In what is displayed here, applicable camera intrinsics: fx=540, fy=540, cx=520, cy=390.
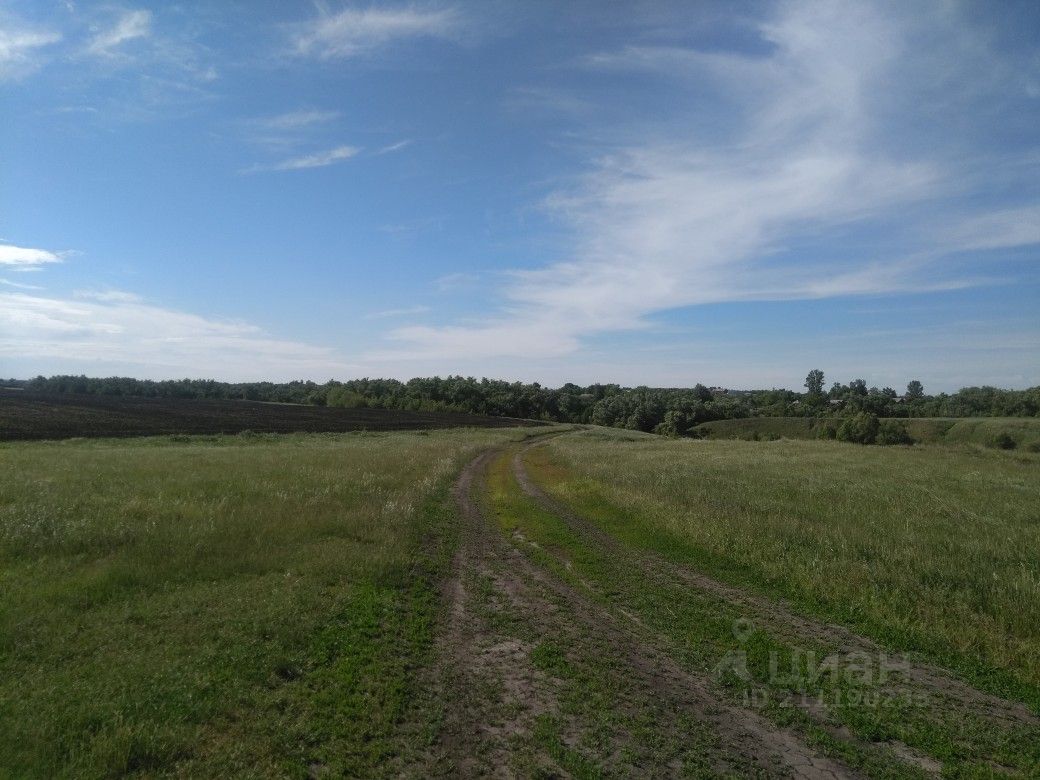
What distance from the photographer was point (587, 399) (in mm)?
154625

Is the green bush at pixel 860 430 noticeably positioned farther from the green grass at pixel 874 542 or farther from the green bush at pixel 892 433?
the green grass at pixel 874 542

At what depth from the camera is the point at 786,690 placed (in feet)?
22.8

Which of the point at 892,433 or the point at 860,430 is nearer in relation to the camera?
the point at 860,430

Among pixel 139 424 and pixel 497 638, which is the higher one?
pixel 139 424

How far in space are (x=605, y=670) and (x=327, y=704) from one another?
3.57 meters

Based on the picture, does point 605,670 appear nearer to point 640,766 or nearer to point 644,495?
point 640,766

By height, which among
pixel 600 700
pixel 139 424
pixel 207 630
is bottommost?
pixel 600 700

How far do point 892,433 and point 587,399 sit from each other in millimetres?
83141

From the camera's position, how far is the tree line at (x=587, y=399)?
388 ft

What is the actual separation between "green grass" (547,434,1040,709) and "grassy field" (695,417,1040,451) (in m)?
59.0

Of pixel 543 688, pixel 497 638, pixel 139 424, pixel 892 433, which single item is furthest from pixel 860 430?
pixel 139 424

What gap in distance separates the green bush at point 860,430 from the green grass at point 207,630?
80356 millimetres

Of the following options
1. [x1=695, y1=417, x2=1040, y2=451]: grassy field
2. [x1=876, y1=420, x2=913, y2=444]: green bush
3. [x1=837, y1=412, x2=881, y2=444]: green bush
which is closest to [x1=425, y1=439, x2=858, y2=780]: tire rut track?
[x1=837, y1=412, x2=881, y2=444]: green bush

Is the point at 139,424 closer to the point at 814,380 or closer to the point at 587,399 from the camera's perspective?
the point at 587,399
